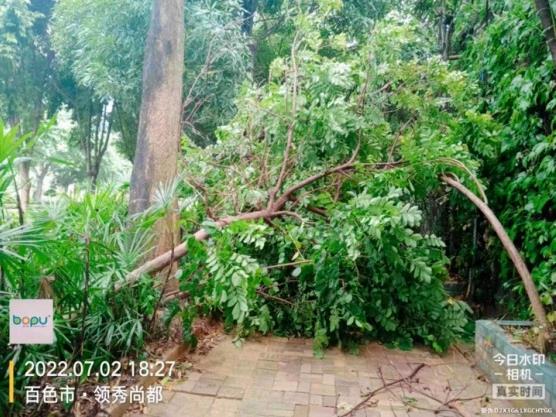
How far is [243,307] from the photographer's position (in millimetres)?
2141

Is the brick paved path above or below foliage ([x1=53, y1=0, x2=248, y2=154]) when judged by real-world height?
below

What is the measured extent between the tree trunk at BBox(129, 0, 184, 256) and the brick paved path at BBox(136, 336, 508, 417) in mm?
1421

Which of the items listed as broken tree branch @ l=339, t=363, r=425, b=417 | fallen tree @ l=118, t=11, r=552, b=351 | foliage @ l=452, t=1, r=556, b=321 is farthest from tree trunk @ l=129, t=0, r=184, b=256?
foliage @ l=452, t=1, r=556, b=321

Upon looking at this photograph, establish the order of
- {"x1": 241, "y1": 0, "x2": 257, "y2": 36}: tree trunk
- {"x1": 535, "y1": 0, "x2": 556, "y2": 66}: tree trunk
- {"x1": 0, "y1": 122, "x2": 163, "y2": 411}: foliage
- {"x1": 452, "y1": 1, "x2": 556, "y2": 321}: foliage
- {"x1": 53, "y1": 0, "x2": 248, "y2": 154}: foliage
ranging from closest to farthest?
1. {"x1": 0, "y1": 122, "x2": 163, "y2": 411}: foliage
2. {"x1": 535, "y1": 0, "x2": 556, "y2": 66}: tree trunk
3. {"x1": 452, "y1": 1, "x2": 556, "y2": 321}: foliage
4. {"x1": 53, "y1": 0, "x2": 248, "y2": 154}: foliage
5. {"x1": 241, "y1": 0, "x2": 257, "y2": 36}: tree trunk

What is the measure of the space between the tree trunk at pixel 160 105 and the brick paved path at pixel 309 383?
4.66 feet

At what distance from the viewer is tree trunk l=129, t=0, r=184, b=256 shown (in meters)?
3.17

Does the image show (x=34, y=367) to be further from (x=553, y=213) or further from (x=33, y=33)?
(x=33, y=33)

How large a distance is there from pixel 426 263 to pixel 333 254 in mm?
692

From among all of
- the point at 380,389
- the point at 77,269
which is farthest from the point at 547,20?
the point at 77,269

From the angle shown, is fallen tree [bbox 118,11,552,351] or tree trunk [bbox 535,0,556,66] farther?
fallen tree [bbox 118,11,552,351]

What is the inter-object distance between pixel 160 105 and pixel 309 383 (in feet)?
7.85

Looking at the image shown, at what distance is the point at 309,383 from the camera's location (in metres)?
2.44

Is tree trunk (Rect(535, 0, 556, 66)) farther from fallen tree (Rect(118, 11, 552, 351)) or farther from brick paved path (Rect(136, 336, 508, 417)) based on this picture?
brick paved path (Rect(136, 336, 508, 417))

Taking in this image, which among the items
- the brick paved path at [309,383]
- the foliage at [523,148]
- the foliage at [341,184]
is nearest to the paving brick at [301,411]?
the brick paved path at [309,383]
